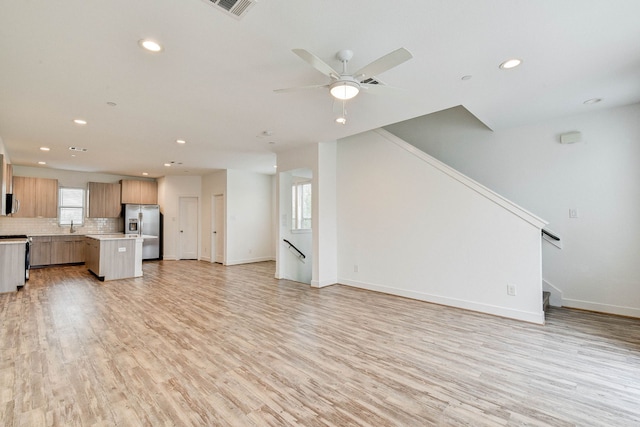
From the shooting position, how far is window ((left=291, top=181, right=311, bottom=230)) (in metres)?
7.61

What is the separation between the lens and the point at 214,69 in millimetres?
2777

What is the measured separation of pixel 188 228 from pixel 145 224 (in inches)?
49.5

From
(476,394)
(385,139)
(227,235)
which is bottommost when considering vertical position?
(476,394)

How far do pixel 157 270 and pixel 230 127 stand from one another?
4.87 meters

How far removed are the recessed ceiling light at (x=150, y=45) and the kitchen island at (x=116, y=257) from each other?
525cm

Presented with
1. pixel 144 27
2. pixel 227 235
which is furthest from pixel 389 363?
pixel 227 235

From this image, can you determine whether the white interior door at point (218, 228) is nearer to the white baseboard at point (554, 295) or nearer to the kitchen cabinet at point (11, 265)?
the kitchen cabinet at point (11, 265)

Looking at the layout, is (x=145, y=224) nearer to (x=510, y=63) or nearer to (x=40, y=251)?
(x=40, y=251)

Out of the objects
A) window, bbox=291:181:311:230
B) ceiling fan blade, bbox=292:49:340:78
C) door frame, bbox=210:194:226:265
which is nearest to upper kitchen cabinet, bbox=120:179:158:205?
door frame, bbox=210:194:226:265

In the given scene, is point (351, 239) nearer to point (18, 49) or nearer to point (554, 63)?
point (554, 63)

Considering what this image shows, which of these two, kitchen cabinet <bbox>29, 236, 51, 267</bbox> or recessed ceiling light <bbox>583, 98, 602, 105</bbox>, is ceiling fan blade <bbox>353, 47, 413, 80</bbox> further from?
kitchen cabinet <bbox>29, 236, 51, 267</bbox>

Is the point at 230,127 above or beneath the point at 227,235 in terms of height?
above

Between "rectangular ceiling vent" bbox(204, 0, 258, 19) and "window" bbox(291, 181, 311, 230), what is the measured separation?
5.73 m

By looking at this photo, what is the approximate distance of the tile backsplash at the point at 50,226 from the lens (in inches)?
301
